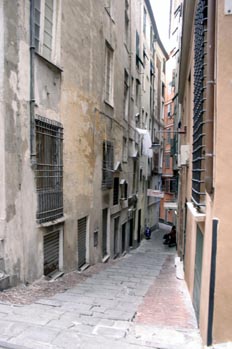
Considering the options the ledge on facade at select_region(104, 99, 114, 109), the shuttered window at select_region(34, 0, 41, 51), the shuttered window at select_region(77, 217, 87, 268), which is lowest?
the shuttered window at select_region(77, 217, 87, 268)

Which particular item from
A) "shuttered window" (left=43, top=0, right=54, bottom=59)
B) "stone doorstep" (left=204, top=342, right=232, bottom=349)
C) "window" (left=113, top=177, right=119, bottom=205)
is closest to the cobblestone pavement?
"stone doorstep" (left=204, top=342, right=232, bottom=349)

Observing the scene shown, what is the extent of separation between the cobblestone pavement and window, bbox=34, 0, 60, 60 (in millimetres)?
4723

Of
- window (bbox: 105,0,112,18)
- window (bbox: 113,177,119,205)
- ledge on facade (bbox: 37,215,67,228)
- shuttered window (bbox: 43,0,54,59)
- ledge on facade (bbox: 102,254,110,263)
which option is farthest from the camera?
window (bbox: 113,177,119,205)

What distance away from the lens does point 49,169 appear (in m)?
7.23

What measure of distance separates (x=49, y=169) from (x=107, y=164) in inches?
205

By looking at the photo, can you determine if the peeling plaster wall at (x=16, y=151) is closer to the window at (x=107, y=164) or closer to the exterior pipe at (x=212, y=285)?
the exterior pipe at (x=212, y=285)

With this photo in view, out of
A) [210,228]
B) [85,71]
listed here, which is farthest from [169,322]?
[85,71]

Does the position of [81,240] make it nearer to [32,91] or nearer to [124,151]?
[32,91]

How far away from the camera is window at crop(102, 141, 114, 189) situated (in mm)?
11844

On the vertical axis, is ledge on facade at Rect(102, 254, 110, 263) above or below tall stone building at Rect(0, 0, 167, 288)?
below

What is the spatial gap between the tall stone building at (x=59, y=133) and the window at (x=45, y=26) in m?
0.02

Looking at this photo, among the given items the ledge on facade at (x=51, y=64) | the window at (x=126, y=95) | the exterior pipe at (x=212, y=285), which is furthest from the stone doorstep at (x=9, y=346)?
the window at (x=126, y=95)

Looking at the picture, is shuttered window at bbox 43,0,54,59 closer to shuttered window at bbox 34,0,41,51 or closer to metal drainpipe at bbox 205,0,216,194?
shuttered window at bbox 34,0,41,51

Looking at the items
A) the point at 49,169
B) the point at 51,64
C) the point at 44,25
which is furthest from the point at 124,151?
the point at 44,25
